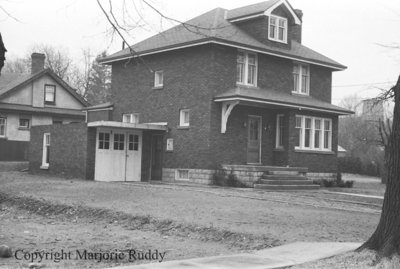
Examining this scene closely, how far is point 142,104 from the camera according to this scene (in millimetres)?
29562

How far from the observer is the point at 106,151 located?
26.5 metres

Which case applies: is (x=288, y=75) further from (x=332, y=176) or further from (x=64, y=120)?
(x=64, y=120)

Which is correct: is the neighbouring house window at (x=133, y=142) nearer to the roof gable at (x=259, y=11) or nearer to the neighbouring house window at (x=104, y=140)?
the neighbouring house window at (x=104, y=140)

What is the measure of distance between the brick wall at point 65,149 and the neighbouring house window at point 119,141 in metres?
1.09

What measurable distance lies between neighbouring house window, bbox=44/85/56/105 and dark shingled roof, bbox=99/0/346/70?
45.6ft

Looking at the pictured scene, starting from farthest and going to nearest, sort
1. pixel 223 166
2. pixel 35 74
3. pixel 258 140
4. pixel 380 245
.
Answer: pixel 35 74 < pixel 258 140 < pixel 223 166 < pixel 380 245

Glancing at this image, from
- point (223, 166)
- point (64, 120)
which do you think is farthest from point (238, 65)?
point (64, 120)

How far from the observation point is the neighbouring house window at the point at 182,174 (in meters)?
26.6

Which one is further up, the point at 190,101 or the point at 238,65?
the point at 238,65

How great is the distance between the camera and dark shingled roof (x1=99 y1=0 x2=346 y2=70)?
26.0 m

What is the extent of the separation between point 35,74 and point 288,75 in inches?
839

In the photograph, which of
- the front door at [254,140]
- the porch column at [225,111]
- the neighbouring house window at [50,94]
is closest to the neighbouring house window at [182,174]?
the porch column at [225,111]

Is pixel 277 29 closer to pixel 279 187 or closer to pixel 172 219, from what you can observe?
pixel 279 187

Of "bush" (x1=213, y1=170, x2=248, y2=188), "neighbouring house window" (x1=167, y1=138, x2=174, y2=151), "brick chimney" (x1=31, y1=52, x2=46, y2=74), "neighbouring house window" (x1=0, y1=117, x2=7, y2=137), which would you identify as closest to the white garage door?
"neighbouring house window" (x1=167, y1=138, x2=174, y2=151)
